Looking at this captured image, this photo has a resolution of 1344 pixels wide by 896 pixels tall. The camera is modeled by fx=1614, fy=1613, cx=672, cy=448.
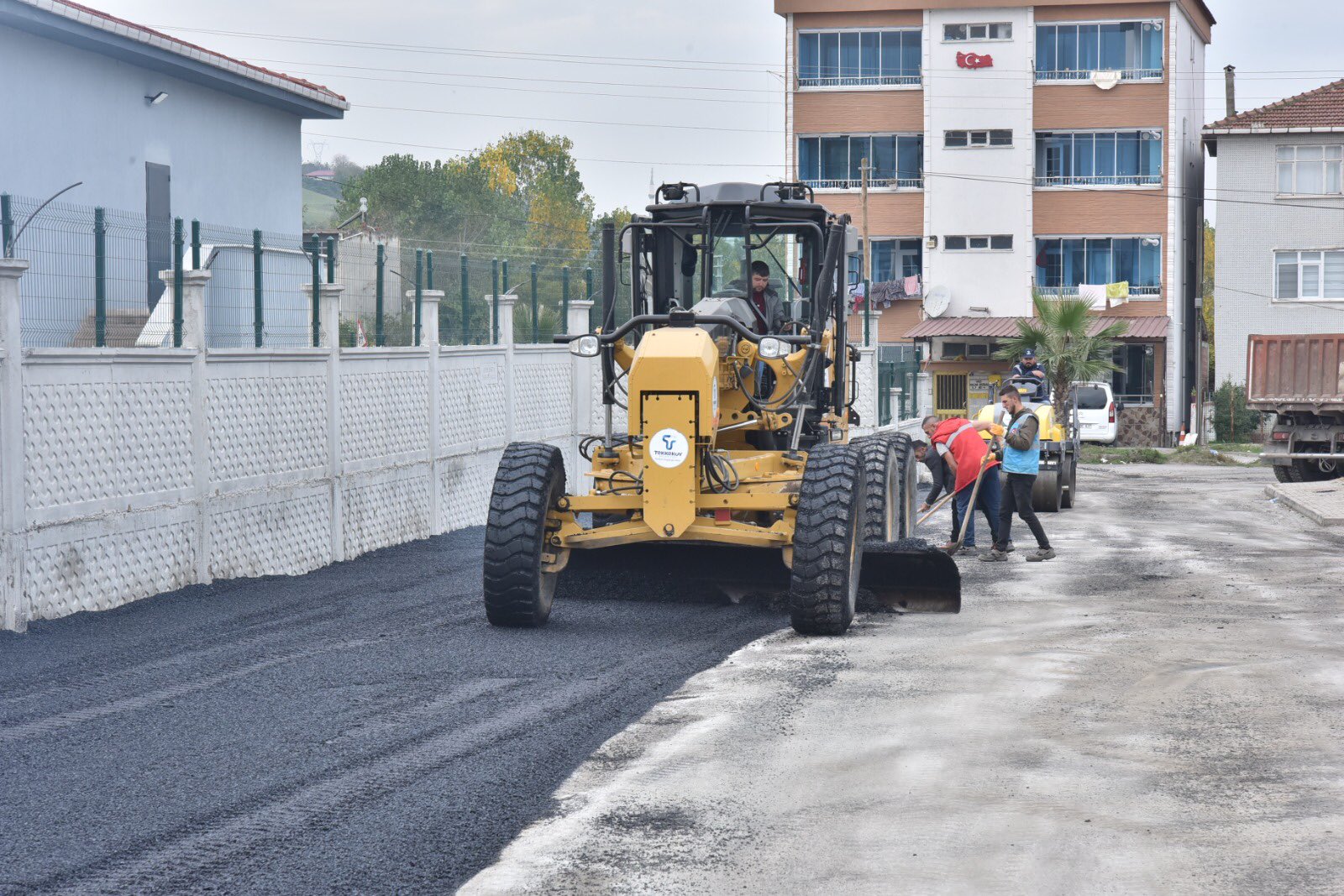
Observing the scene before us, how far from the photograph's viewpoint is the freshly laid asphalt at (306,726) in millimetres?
6055

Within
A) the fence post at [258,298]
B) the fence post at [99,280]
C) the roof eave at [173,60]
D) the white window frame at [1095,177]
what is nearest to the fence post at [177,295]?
the fence post at [99,280]

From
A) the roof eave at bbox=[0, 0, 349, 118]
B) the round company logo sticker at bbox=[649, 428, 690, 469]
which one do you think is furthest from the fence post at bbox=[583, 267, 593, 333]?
the round company logo sticker at bbox=[649, 428, 690, 469]

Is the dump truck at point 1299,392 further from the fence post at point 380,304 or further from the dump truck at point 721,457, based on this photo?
the fence post at point 380,304

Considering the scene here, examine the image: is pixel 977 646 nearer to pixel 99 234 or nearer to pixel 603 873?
pixel 603 873

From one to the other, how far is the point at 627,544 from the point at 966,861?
18.5 ft

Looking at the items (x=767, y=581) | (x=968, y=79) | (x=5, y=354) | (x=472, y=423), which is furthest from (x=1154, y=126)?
(x=5, y=354)

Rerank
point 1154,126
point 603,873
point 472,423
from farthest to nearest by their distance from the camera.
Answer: point 1154,126 → point 472,423 → point 603,873

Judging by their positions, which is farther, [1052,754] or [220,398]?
[220,398]

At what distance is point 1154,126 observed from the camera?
4766 centimetres

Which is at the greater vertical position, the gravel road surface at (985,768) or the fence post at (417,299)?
the fence post at (417,299)

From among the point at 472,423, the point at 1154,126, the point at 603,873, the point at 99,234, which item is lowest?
the point at 603,873

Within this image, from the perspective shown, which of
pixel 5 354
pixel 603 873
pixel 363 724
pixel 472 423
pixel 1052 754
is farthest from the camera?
pixel 472 423

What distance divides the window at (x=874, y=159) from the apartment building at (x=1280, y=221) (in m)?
8.63

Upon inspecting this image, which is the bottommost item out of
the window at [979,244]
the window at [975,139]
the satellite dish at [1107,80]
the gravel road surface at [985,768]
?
the gravel road surface at [985,768]
